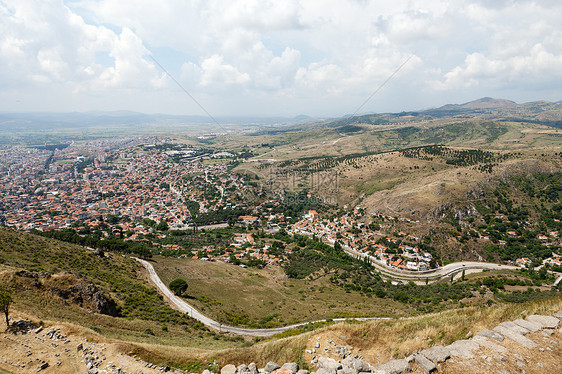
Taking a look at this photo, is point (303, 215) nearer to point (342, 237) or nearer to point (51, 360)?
point (342, 237)

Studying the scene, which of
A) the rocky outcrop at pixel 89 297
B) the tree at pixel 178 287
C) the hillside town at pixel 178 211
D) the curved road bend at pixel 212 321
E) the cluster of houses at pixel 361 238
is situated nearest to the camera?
the rocky outcrop at pixel 89 297

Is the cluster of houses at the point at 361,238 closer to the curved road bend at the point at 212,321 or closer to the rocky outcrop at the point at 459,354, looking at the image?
the curved road bend at the point at 212,321

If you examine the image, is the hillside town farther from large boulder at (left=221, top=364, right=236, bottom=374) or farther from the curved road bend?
large boulder at (left=221, top=364, right=236, bottom=374)

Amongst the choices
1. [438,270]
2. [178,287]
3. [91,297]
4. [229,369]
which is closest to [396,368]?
[229,369]

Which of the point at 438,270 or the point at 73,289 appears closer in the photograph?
the point at 73,289

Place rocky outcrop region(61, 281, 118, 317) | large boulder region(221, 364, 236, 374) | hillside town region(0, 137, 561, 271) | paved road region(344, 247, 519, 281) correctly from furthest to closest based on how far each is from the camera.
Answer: hillside town region(0, 137, 561, 271) → paved road region(344, 247, 519, 281) → rocky outcrop region(61, 281, 118, 317) → large boulder region(221, 364, 236, 374)

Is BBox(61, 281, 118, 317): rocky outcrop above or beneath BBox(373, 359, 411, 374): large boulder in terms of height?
beneath

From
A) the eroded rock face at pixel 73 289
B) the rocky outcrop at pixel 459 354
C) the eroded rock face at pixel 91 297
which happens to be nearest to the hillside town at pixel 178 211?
the eroded rock face at pixel 91 297

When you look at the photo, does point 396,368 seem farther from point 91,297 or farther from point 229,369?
point 91,297

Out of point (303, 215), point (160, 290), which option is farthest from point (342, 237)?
point (160, 290)

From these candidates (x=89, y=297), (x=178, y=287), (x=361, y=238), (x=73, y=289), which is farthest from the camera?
(x=361, y=238)

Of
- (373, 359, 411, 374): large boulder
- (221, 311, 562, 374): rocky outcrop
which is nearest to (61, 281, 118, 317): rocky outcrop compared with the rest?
(221, 311, 562, 374): rocky outcrop
